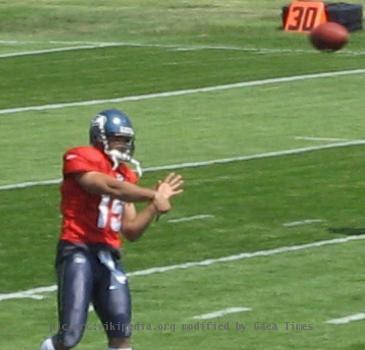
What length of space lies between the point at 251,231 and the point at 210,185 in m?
2.96

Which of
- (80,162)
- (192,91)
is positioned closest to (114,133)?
(80,162)

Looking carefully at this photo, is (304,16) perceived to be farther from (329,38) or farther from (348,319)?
(348,319)

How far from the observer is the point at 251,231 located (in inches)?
A: 719

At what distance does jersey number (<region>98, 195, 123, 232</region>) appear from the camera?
11977 mm

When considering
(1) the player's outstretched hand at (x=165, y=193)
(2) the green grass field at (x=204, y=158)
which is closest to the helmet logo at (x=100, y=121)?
(1) the player's outstretched hand at (x=165, y=193)

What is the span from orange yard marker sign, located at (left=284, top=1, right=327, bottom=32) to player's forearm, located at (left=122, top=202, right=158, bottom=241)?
78.5 feet

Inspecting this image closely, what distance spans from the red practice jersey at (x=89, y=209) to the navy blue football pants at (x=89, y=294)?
11 cm

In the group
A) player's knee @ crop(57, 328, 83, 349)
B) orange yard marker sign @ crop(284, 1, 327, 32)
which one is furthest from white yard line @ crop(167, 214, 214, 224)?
orange yard marker sign @ crop(284, 1, 327, 32)

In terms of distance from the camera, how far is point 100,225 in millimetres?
11969

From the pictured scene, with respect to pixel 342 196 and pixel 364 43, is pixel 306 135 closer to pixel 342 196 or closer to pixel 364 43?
pixel 342 196

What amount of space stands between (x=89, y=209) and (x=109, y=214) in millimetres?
130

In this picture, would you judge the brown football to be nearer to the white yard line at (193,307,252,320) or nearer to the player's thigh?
the white yard line at (193,307,252,320)

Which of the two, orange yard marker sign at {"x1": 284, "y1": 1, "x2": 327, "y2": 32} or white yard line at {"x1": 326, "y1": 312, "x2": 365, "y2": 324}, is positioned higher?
white yard line at {"x1": 326, "y1": 312, "x2": 365, "y2": 324}

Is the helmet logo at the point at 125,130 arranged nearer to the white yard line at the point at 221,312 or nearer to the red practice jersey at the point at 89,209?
the red practice jersey at the point at 89,209
